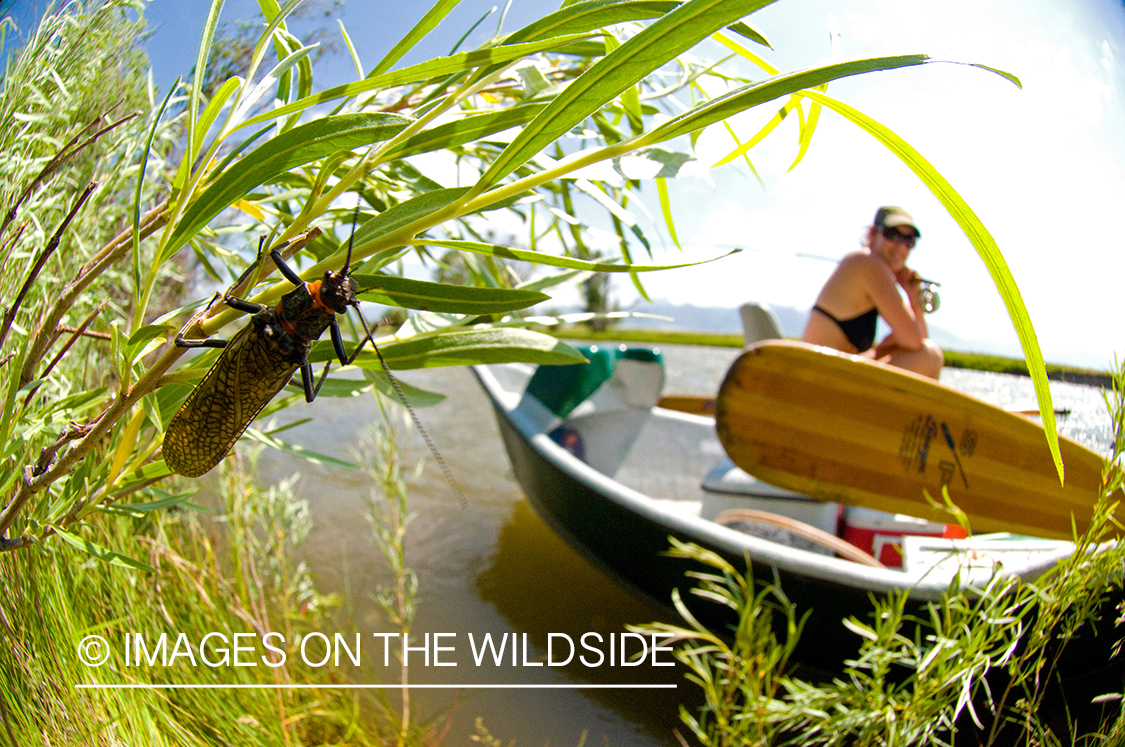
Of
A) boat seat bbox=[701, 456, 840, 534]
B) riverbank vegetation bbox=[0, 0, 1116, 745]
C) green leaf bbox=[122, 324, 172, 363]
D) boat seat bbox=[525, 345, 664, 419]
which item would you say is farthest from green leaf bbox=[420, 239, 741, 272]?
boat seat bbox=[525, 345, 664, 419]

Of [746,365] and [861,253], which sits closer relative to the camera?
[746,365]

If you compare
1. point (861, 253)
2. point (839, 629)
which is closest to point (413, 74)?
point (839, 629)

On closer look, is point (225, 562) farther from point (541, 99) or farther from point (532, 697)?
point (541, 99)

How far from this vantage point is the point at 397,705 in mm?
873

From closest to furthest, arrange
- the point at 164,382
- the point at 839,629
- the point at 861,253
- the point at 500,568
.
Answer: the point at 164,382 → the point at 839,629 → the point at 861,253 → the point at 500,568

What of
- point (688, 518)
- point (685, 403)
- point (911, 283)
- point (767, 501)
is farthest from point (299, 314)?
point (685, 403)

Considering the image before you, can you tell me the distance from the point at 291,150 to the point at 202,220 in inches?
2.0

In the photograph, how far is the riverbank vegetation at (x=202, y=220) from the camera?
198 mm

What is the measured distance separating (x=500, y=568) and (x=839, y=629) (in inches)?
37.4

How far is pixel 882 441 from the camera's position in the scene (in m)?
0.88

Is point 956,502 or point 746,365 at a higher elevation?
point 746,365

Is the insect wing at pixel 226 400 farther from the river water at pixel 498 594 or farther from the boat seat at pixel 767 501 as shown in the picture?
the boat seat at pixel 767 501

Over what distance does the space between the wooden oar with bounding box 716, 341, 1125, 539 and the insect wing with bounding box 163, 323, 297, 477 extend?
0.82m

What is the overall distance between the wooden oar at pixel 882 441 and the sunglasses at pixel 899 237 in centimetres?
46
